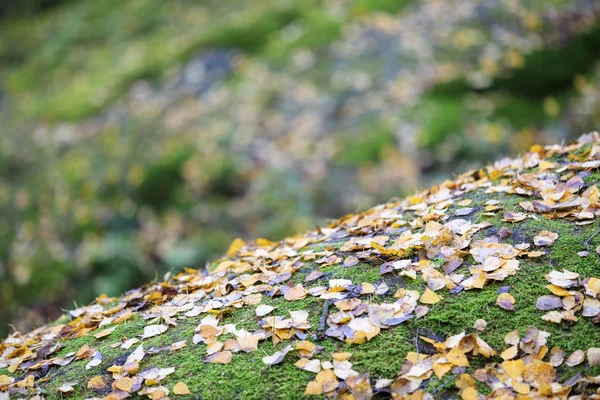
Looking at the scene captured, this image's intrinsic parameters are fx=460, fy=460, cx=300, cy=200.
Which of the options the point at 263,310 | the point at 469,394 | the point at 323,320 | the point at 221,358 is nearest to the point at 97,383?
the point at 221,358

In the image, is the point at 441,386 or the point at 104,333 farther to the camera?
the point at 104,333

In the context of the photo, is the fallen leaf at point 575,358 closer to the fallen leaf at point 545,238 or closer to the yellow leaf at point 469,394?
the yellow leaf at point 469,394

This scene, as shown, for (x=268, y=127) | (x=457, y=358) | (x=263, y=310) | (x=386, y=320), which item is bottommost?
(x=457, y=358)

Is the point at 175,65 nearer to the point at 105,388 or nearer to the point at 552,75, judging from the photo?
the point at 552,75

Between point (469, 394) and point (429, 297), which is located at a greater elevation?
point (429, 297)

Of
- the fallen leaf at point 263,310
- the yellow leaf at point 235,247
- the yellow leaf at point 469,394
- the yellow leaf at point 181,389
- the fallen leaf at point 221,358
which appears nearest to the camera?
the yellow leaf at point 469,394

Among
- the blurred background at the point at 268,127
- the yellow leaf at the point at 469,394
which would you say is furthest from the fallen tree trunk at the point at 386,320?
the blurred background at the point at 268,127

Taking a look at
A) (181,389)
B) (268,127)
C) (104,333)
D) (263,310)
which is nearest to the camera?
(181,389)

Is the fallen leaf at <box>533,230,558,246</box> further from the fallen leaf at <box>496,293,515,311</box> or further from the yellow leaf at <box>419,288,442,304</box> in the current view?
the yellow leaf at <box>419,288,442,304</box>

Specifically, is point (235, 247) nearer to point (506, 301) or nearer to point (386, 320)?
point (386, 320)

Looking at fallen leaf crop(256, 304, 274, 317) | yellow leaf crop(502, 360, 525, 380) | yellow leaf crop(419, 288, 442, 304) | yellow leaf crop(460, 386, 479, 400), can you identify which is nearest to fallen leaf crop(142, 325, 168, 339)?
fallen leaf crop(256, 304, 274, 317)
